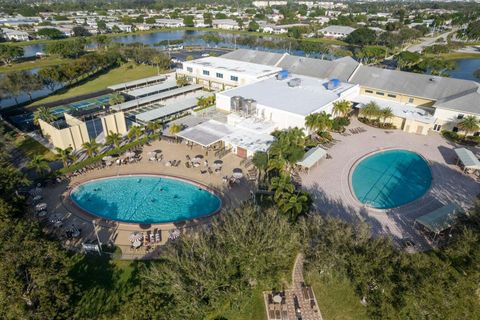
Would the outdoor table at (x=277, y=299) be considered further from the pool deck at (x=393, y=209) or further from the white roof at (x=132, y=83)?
the white roof at (x=132, y=83)

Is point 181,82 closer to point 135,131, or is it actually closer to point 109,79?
point 109,79

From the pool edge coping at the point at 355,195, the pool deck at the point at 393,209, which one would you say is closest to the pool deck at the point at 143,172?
the pool deck at the point at 393,209

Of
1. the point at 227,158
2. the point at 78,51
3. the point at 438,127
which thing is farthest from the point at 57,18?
the point at 438,127

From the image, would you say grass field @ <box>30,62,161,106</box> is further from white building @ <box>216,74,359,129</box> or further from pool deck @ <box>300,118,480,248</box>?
pool deck @ <box>300,118,480,248</box>

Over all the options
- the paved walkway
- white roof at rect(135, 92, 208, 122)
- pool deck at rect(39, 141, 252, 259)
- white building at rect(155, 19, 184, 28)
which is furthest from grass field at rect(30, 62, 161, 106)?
white building at rect(155, 19, 184, 28)

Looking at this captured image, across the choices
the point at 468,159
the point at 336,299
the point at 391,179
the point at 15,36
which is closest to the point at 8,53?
the point at 15,36
